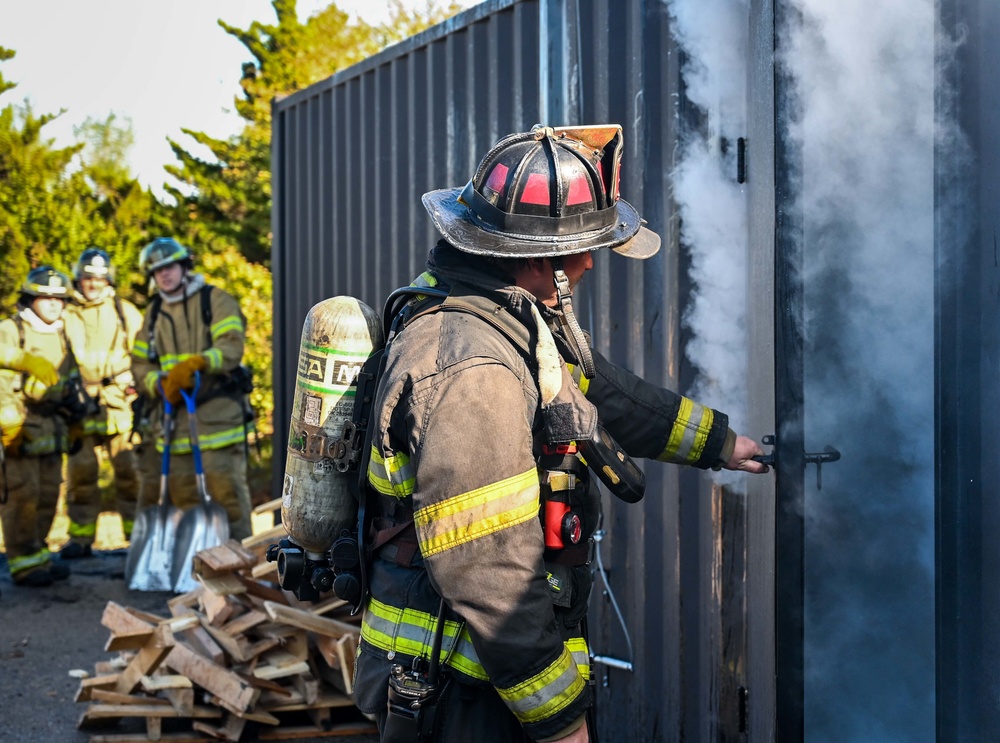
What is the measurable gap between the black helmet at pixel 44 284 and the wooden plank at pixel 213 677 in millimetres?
4237

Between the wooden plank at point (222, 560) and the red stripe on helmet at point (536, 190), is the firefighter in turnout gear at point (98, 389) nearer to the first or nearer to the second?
the wooden plank at point (222, 560)

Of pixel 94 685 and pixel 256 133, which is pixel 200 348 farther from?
pixel 256 133

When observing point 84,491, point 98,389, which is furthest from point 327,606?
point 98,389

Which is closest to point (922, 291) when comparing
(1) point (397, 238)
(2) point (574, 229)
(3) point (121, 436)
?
(2) point (574, 229)

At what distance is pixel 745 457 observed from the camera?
2.73m

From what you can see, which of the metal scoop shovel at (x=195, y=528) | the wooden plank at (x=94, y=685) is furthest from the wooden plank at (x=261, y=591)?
the metal scoop shovel at (x=195, y=528)

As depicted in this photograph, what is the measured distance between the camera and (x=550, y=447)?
7.33 ft

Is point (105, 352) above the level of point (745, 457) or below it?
above

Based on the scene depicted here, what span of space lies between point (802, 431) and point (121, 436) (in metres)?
7.16

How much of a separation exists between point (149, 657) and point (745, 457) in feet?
9.41

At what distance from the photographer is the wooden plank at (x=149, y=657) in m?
4.25

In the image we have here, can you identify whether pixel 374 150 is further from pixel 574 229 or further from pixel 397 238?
pixel 574 229

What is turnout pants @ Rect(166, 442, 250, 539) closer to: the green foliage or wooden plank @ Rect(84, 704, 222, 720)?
wooden plank @ Rect(84, 704, 222, 720)

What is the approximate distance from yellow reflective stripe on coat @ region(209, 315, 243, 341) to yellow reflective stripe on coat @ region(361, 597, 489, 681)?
4.81m
